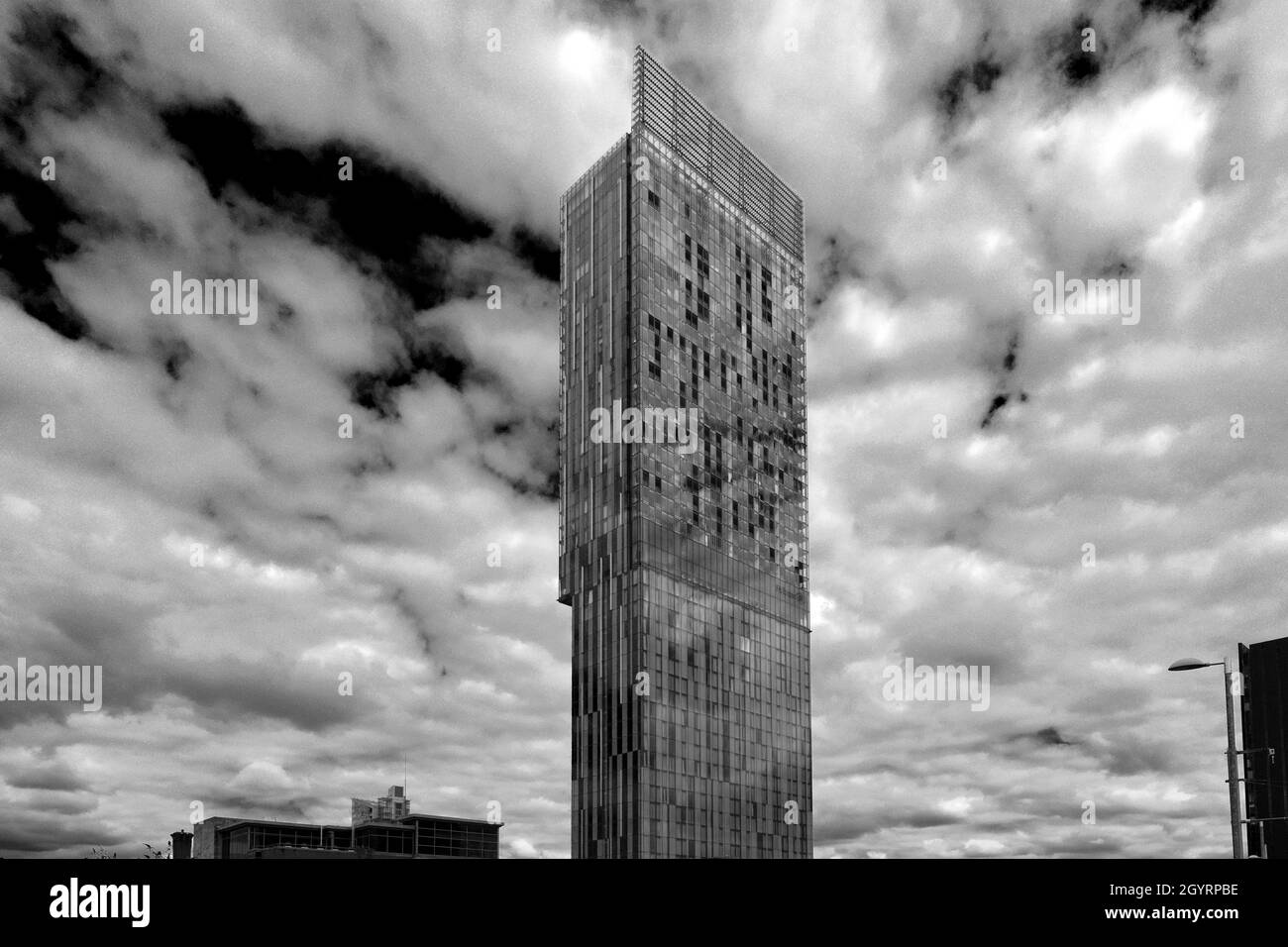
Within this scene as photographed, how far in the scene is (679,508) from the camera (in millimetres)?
141875

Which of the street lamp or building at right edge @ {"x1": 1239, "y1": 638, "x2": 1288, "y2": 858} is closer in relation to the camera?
the street lamp

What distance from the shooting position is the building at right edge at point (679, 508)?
440 feet

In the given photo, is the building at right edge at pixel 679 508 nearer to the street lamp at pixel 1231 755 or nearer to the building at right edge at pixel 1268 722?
the building at right edge at pixel 1268 722

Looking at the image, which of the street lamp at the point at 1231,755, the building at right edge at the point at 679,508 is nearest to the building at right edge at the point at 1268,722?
the building at right edge at the point at 679,508

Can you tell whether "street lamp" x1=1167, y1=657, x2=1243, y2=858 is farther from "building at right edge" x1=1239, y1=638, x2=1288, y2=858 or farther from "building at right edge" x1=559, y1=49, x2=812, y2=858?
"building at right edge" x1=559, y1=49, x2=812, y2=858

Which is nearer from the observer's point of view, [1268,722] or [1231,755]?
[1231,755]

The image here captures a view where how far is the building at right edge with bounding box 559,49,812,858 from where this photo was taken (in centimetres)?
13412

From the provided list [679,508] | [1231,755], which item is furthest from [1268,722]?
[1231,755]

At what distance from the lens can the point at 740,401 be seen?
157m

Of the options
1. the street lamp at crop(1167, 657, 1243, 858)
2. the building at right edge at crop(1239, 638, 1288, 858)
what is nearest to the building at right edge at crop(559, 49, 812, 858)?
the building at right edge at crop(1239, 638, 1288, 858)

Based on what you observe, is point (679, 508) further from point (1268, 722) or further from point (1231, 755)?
point (1231, 755)
